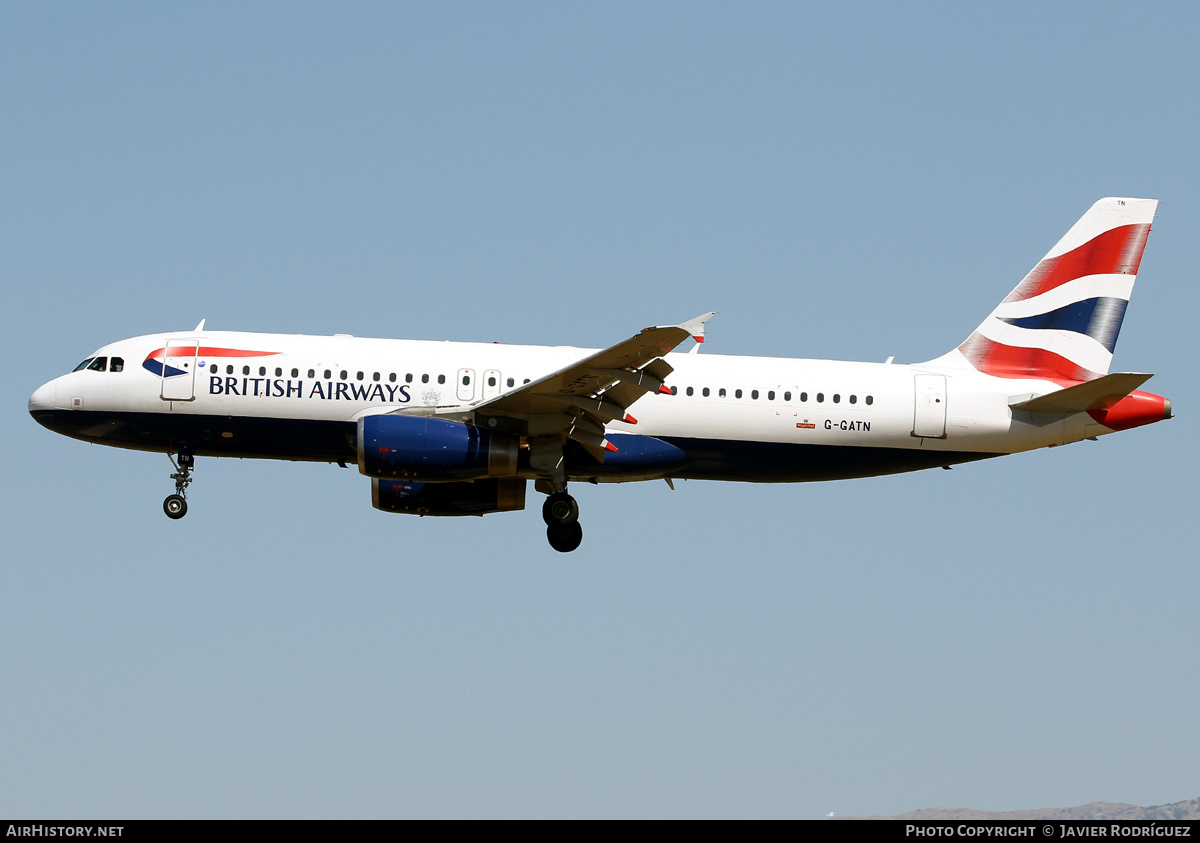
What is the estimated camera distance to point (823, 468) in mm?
31656

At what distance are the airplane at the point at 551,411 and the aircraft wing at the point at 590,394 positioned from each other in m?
0.05

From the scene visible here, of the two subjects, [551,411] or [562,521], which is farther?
[562,521]

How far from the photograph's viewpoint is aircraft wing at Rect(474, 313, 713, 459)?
90.5 feet

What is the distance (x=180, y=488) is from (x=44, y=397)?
3504 mm

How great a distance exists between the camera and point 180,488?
3191 centimetres

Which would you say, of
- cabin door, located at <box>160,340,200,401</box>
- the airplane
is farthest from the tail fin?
cabin door, located at <box>160,340,200,401</box>

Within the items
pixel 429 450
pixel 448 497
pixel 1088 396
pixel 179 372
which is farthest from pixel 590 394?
pixel 1088 396

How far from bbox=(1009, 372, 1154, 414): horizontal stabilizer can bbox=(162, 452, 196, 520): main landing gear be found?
59.4 ft

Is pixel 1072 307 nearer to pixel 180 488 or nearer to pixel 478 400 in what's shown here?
pixel 478 400

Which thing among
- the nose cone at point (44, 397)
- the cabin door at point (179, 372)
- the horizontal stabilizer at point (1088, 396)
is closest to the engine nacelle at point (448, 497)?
the cabin door at point (179, 372)

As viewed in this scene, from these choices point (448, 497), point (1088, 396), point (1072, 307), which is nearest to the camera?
point (1088, 396)
